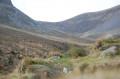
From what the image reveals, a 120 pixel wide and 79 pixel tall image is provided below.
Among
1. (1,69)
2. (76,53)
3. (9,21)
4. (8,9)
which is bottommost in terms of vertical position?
(1,69)

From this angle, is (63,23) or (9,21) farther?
(63,23)

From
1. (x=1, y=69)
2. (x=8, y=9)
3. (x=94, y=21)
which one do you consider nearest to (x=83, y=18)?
(x=94, y=21)

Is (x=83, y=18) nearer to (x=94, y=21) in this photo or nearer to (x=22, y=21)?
(x=94, y=21)

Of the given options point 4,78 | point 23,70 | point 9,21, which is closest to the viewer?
point 4,78

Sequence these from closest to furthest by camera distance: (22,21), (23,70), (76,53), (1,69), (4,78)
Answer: (4,78), (23,70), (76,53), (1,69), (22,21)

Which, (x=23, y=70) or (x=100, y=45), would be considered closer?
(x=23, y=70)

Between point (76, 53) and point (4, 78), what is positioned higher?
point (76, 53)

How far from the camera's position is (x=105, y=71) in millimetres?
4711

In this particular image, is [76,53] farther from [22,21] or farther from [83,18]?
[83,18]

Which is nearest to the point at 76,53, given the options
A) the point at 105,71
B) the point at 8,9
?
the point at 105,71

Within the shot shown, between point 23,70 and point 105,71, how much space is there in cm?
434

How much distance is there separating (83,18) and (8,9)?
105429 millimetres

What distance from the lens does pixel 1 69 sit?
16000 millimetres

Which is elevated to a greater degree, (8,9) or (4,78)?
(8,9)
